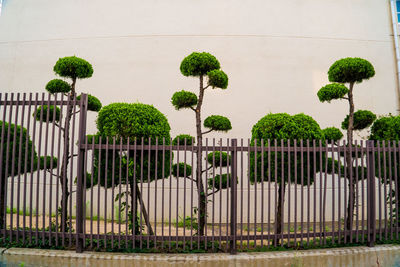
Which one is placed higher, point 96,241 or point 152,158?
point 152,158

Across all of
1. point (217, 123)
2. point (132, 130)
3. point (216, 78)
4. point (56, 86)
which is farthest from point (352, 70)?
point (56, 86)

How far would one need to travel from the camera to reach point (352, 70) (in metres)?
4.30

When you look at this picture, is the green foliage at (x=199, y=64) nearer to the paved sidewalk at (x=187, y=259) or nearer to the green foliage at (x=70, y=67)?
the green foliage at (x=70, y=67)

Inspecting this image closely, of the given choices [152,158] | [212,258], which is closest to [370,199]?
[212,258]

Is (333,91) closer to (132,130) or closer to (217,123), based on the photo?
(217,123)

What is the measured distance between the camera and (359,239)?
13.5 ft

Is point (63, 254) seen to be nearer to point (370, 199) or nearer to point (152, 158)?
point (152, 158)

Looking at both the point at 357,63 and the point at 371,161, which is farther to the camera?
the point at 357,63

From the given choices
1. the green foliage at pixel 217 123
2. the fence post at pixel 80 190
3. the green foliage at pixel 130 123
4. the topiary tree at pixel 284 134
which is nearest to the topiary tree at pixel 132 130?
the green foliage at pixel 130 123

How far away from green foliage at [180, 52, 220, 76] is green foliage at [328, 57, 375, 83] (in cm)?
200

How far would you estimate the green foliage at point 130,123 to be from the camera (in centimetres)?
374

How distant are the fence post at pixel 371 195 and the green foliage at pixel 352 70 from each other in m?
1.18

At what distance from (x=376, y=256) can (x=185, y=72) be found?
3.81m

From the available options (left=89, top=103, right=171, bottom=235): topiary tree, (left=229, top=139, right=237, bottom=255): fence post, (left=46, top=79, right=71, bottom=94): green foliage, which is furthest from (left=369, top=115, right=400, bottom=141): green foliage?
(left=46, top=79, right=71, bottom=94): green foliage
